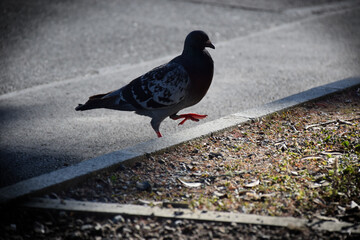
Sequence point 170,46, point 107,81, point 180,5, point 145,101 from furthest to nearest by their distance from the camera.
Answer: point 180,5
point 170,46
point 107,81
point 145,101

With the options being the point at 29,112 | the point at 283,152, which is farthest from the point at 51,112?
the point at 283,152

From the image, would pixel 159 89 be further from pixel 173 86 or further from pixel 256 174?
pixel 256 174

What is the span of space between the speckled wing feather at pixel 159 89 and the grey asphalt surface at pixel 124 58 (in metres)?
0.44

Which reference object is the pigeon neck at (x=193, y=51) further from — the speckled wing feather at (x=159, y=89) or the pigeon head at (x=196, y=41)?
the speckled wing feather at (x=159, y=89)

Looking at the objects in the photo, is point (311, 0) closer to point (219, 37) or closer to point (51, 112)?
point (219, 37)

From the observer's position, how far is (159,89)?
4113mm

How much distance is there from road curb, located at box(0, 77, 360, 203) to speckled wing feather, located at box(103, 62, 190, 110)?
15.0 inches

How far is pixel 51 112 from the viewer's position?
5215mm

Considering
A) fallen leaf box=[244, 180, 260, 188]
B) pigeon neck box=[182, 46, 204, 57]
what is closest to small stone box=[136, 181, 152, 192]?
fallen leaf box=[244, 180, 260, 188]

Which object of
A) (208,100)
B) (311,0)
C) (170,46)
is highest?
(311,0)

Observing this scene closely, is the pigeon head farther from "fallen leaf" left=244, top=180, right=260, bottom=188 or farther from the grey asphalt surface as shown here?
"fallen leaf" left=244, top=180, right=260, bottom=188

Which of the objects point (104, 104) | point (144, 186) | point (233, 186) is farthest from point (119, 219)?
point (104, 104)

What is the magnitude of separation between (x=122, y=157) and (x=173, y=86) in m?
0.96

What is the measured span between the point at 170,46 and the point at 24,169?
4668 millimetres
